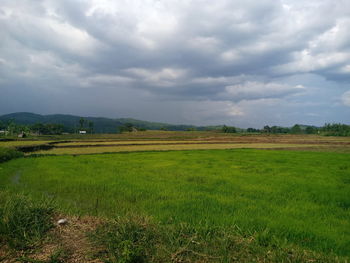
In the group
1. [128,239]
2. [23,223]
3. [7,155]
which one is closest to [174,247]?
[128,239]

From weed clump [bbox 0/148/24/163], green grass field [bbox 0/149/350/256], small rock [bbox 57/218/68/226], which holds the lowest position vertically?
weed clump [bbox 0/148/24/163]

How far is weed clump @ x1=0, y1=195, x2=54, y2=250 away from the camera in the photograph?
2.96 m

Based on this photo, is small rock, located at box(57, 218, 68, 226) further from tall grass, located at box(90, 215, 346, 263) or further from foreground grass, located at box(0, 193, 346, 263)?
tall grass, located at box(90, 215, 346, 263)

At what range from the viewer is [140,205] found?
5.90 m

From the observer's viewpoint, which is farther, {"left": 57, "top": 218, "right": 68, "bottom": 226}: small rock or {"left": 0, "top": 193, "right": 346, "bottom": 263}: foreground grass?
{"left": 57, "top": 218, "right": 68, "bottom": 226}: small rock

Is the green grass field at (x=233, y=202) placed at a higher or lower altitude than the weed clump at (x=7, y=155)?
higher

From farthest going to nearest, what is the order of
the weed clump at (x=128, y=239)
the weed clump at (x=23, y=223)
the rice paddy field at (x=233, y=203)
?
the rice paddy field at (x=233, y=203) < the weed clump at (x=23, y=223) < the weed clump at (x=128, y=239)

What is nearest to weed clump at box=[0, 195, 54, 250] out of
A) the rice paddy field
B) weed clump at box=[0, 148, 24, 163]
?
the rice paddy field

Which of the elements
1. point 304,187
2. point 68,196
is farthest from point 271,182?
point 68,196

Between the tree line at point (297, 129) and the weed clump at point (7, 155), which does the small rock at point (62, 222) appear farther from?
the tree line at point (297, 129)

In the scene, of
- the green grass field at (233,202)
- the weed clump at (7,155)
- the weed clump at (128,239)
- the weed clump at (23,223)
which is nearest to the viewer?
the weed clump at (128,239)

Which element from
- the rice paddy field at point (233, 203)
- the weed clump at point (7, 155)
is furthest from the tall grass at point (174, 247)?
the weed clump at point (7, 155)

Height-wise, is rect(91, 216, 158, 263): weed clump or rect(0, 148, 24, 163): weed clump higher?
rect(91, 216, 158, 263): weed clump

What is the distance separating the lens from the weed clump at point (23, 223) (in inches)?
117
